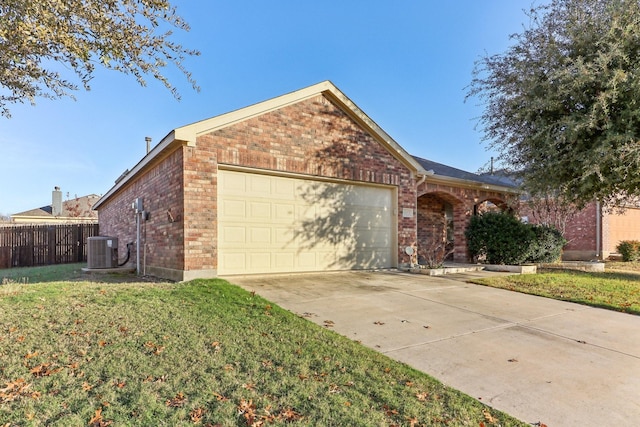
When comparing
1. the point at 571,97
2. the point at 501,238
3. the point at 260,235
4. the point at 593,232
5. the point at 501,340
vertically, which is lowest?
the point at 501,340

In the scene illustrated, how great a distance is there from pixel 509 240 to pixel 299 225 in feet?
24.0

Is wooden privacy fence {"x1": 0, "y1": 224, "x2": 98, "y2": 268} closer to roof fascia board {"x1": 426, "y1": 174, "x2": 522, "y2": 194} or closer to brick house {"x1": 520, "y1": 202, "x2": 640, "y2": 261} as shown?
roof fascia board {"x1": 426, "y1": 174, "x2": 522, "y2": 194}

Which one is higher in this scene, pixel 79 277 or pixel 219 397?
pixel 219 397

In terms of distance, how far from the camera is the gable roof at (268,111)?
23.5ft

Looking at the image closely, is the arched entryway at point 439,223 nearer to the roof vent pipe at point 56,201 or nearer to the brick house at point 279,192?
the brick house at point 279,192

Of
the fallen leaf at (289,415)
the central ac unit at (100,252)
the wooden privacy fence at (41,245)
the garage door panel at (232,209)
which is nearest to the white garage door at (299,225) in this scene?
the garage door panel at (232,209)

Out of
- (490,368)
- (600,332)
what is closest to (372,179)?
(600,332)

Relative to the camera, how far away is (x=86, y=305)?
5020 mm

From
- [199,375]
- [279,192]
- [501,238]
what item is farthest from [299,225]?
[501,238]

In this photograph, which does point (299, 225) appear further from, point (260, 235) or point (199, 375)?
point (199, 375)

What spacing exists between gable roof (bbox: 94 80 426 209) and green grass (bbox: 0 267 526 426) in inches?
146

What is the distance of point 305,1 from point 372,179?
17.5ft

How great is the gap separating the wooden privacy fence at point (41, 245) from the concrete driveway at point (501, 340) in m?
12.8

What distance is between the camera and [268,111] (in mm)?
8180
